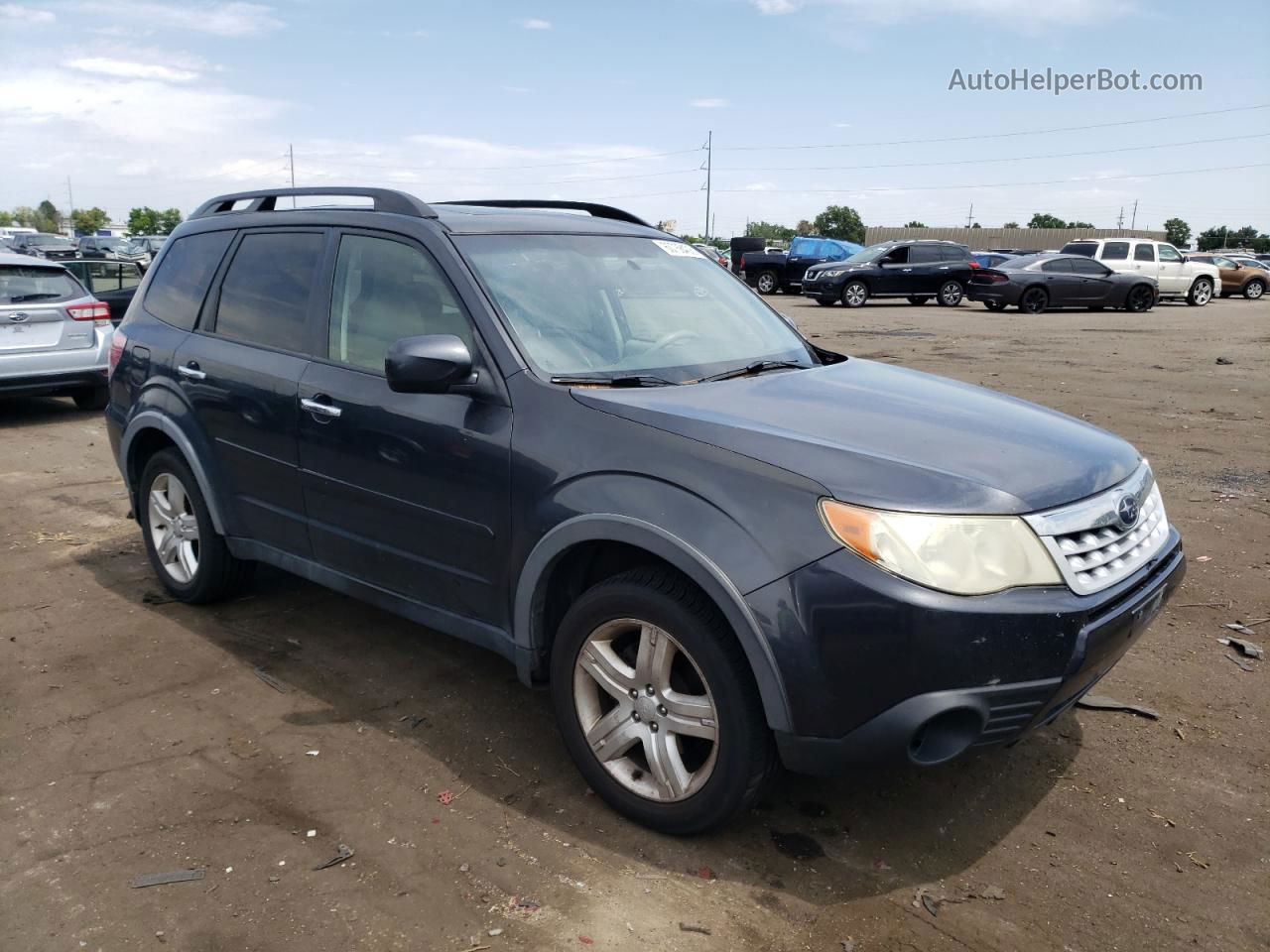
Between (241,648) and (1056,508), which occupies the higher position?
(1056,508)

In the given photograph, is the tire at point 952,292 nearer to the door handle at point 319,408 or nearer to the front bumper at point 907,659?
Result: the door handle at point 319,408

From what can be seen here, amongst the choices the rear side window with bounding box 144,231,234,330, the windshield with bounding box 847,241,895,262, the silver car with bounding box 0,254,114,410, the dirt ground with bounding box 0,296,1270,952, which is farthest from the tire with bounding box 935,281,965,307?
the rear side window with bounding box 144,231,234,330

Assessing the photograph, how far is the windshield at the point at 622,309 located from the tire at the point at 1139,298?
79.4 feet

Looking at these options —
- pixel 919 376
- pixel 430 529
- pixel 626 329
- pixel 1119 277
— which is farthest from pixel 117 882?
pixel 1119 277

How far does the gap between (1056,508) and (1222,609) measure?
8.69ft

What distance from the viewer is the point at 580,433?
3100 millimetres

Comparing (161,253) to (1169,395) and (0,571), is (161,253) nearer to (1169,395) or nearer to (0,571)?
(0,571)

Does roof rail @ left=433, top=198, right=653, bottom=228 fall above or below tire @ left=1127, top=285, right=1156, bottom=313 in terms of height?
above

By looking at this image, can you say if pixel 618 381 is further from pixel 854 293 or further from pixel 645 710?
pixel 854 293

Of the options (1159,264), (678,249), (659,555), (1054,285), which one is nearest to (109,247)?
(1054,285)

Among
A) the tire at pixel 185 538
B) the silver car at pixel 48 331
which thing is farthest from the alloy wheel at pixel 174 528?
the silver car at pixel 48 331

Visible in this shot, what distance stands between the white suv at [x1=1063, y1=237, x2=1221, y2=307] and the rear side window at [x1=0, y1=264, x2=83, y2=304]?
76.3 feet

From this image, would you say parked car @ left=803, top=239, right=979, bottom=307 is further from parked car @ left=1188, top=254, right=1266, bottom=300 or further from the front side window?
the front side window

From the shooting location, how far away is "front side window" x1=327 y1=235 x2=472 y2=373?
11.9ft
